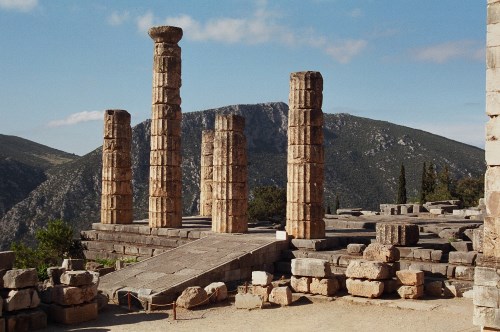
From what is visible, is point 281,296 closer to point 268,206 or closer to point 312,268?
point 312,268

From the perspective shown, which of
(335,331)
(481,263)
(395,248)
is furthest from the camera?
(395,248)

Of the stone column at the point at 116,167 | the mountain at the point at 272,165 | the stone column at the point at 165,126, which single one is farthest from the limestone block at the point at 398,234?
the mountain at the point at 272,165

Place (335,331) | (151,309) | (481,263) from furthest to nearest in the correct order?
1. (151,309)
2. (335,331)
3. (481,263)

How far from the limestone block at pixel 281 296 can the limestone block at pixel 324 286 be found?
81 cm

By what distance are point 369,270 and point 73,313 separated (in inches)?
269

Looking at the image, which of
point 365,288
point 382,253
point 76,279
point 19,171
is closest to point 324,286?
point 365,288

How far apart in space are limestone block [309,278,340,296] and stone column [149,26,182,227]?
8886 millimetres

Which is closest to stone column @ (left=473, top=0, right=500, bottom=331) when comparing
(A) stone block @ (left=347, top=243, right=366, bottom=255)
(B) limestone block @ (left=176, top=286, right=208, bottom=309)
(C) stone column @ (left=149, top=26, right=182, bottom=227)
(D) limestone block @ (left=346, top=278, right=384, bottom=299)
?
(D) limestone block @ (left=346, top=278, right=384, bottom=299)

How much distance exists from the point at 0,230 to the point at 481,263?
6153 cm

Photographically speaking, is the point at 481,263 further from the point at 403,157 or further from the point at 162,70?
the point at 403,157

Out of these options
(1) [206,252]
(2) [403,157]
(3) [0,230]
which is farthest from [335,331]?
(2) [403,157]

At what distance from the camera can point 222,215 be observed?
21.5m

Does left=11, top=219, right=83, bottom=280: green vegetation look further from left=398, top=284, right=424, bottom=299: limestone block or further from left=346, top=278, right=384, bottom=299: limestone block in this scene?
left=398, top=284, right=424, bottom=299: limestone block

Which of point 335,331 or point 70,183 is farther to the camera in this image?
point 70,183
